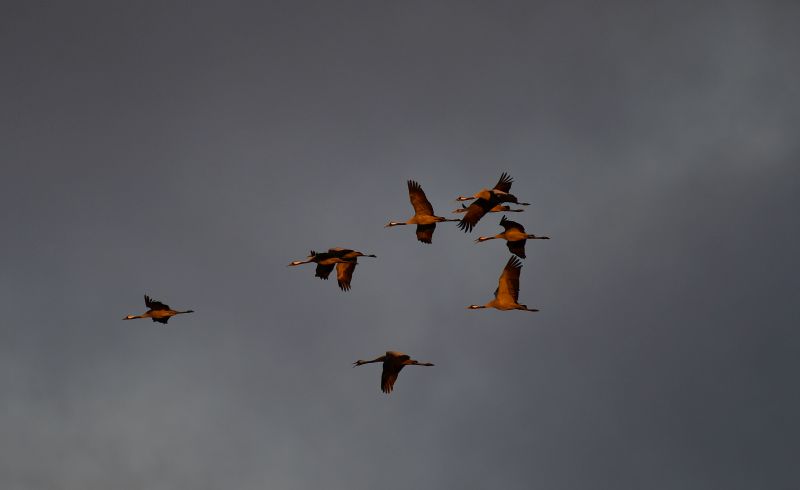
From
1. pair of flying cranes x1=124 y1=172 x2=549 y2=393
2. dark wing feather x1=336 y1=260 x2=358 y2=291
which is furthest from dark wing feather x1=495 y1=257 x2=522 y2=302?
dark wing feather x1=336 y1=260 x2=358 y2=291

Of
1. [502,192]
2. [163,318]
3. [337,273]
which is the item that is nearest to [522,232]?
[502,192]

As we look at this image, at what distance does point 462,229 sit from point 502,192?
2.44 metres

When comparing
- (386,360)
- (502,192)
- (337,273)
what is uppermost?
(502,192)

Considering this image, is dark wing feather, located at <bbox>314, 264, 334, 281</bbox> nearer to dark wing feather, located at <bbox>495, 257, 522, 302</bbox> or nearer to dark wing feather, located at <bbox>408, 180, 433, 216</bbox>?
dark wing feather, located at <bbox>408, 180, 433, 216</bbox>

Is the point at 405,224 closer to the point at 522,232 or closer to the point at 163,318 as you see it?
the point at 522,232

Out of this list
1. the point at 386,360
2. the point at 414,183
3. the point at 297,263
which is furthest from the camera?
the point at 297,263

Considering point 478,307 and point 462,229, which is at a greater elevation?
point 462,229

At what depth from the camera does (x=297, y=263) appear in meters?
49.8

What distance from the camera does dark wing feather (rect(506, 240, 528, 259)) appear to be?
4552 cm

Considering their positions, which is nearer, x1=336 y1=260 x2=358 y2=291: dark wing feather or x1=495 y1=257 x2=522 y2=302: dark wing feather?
x1=495 y1=257 x2=522 y2=302: dark wing feather

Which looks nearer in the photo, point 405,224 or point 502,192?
point 502,192

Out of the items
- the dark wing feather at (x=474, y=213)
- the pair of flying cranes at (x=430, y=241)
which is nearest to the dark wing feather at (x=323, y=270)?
the pair of flying cranes at (x=430, y=241)

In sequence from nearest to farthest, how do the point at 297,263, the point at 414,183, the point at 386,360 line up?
the point at 386,360, the point at 414,183, the point at 297,263

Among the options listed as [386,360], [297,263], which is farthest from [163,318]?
[386,360]
